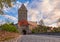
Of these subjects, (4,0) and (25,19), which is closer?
(4,0)

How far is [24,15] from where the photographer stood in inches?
7781

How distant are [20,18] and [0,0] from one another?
601 ft

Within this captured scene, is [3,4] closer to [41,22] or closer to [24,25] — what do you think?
[41,22]

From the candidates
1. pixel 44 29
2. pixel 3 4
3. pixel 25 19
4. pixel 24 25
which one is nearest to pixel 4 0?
pixel 3 4

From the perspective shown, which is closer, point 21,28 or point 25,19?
point 21,28

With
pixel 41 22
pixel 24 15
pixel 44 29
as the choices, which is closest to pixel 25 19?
pixel 24 15

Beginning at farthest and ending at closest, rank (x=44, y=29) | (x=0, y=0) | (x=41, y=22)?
(x=41, y=22) → (x=44, y=29) → (x=0, y=0)

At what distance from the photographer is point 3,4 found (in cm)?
1677

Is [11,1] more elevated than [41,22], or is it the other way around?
[11,1]

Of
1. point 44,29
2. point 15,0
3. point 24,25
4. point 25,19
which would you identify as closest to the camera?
point 15,0

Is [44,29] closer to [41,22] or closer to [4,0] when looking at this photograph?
[41,22]

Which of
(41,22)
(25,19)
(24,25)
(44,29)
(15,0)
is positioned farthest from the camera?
(25,19)

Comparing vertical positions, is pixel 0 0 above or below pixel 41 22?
above

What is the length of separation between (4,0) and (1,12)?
3.40ft
